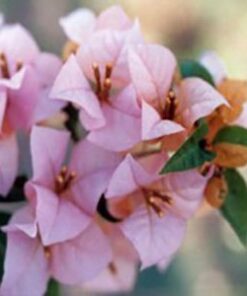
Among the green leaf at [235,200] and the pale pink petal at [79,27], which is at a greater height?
the pale pink petal at [79,27]

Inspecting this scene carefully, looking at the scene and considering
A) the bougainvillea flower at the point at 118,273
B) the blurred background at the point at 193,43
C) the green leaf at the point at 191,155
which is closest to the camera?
the green leaf at the point at 191,155

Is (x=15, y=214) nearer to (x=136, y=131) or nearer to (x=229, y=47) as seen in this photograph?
(x=136, y=131)

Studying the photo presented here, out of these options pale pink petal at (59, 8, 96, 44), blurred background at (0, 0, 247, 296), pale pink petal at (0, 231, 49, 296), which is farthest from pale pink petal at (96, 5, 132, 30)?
blurred background at (0, 0, 247, 296)

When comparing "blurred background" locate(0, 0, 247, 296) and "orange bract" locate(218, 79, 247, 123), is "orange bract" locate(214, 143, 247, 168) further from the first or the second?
"blurred background" locate(0, 0, 247, 296)

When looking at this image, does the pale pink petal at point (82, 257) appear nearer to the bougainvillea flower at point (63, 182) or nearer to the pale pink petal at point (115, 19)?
the bougainvillea flower at point (63, 182)

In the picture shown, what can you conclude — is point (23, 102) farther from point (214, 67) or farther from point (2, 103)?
point (214, 67)

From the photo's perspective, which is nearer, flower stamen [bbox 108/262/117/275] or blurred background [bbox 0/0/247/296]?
flower stamen [bbox 108/262/117/275]

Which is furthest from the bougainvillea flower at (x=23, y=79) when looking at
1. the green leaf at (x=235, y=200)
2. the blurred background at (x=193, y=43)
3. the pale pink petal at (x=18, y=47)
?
the blurred background at (x=193, y=43)
